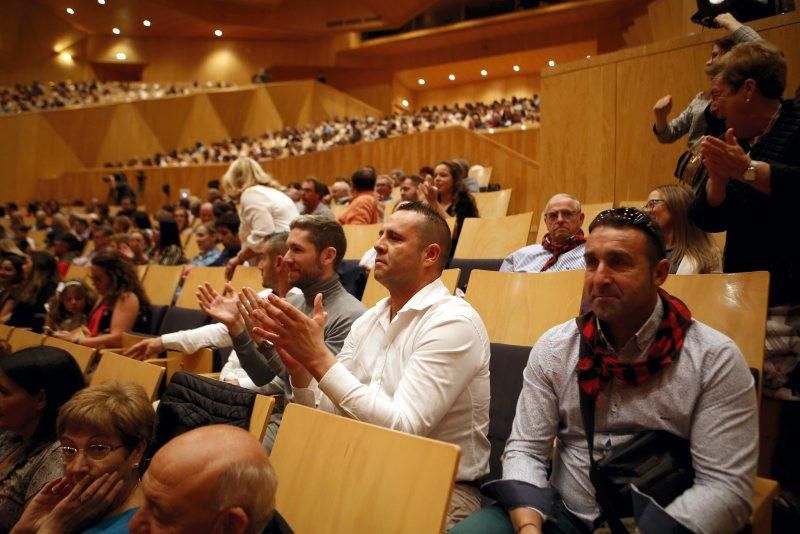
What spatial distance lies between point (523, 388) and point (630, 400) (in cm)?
18

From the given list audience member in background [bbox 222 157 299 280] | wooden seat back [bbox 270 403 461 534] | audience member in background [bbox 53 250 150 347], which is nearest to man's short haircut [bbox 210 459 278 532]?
wooden seat back [bbox 270 403 461 534]

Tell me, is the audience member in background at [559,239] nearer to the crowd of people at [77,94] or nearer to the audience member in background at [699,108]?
the audience member in background at [699,108]

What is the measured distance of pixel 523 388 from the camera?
108 centimetres

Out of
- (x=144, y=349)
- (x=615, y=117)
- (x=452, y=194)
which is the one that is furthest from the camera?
(x=615, y=117)

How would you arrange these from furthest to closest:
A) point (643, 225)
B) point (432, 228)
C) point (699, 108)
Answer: point (699, 108), point (432, 228), point (643, 225)

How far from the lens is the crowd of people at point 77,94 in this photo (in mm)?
10617

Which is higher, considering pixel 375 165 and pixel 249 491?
pixel 375 165

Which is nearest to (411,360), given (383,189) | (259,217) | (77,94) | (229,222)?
(259,217)

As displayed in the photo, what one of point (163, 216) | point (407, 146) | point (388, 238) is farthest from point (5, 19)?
point (388, 238)

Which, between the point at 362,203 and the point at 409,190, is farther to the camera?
the point at 362,203

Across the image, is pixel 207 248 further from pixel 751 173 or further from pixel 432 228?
pixel 751 173

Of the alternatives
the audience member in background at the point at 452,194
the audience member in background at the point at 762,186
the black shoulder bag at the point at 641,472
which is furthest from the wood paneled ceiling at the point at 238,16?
the black shoulder bag at the point at 641,472

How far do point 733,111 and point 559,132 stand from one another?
213 centimetres

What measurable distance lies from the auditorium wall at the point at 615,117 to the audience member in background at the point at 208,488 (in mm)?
2781
